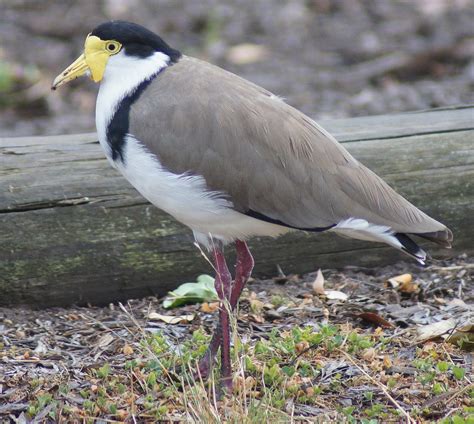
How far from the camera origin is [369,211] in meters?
4.39

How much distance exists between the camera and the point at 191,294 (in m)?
5.22

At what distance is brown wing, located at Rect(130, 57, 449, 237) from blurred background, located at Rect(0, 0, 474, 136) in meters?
4.41

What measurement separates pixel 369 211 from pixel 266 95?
0.74 m

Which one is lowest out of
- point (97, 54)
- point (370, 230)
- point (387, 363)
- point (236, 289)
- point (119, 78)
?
point (387, 363)

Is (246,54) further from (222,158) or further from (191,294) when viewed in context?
(222,158)

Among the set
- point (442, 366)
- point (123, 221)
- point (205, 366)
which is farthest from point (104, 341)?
point (442, 366)

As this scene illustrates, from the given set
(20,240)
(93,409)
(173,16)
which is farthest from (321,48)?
(93,409)

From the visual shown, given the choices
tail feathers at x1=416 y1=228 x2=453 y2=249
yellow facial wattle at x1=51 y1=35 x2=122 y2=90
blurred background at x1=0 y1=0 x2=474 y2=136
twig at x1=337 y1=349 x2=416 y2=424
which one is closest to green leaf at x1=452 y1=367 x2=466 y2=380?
twig at x1=337 y1=349 x2=416 y2=424

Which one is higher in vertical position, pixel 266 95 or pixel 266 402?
pixel 266 95

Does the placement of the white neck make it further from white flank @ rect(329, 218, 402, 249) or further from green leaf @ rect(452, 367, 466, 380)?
green leaf @ rect(452, 367, 466, 380)

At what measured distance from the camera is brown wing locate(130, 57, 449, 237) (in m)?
4.27

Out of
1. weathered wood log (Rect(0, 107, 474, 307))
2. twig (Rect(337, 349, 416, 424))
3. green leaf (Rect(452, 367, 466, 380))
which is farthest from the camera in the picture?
weathered wood log (Rect(0, 107, 474, 307))

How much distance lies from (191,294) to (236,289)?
64 centimetres

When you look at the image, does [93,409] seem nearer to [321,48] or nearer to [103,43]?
[103,43]
